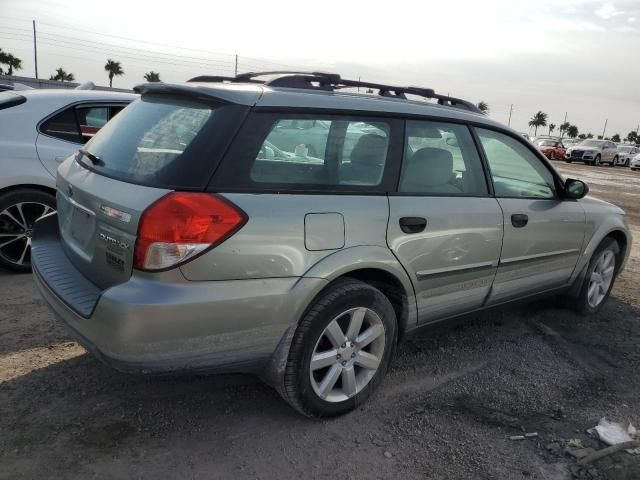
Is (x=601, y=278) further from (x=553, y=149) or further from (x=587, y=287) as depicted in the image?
(x=553, y=149)

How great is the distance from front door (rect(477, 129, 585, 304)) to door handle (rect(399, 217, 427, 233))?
792mm

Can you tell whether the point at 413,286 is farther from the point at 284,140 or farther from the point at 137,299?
the point at 137,299

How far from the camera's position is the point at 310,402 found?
2.80 m

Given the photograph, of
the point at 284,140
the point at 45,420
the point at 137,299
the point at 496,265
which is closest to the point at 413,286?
the point at 496,265

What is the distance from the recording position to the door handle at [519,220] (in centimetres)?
364

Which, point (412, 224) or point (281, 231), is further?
point (412, 224)

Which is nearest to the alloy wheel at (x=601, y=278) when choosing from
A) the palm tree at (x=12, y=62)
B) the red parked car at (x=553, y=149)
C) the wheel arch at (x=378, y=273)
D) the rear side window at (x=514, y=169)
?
the rear side window at (x=514, y=169)

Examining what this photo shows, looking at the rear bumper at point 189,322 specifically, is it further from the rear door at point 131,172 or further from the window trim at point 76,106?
the window trim at point 76,106

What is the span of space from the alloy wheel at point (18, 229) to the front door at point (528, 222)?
3.66 metres

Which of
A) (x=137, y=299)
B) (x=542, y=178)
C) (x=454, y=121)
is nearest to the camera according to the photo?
(x=137, y=299)

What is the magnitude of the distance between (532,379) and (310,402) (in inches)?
63.2

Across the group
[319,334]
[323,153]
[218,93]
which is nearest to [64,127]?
[218,93]

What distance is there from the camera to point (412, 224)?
9.91ft

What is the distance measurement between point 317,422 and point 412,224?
117 cm
